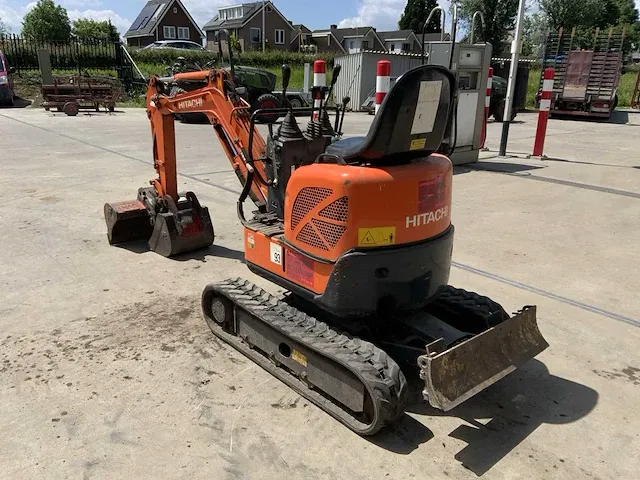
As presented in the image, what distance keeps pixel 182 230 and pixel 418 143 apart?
9.71 feet

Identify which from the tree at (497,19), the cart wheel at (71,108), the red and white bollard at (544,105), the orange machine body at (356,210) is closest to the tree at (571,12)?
the tree at (497,19)

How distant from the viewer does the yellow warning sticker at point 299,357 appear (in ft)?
10.6

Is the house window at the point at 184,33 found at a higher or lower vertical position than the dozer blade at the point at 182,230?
higher

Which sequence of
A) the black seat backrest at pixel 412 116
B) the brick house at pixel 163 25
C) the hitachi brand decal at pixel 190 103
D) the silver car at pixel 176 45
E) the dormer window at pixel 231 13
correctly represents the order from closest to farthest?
1. the black seat backrest at pixel 412 116
2. the hitachi brand decal at pixel 190 103
3. the silver car at pixel 176 45
4. the brick house at pixel 163 25
5. the dormer window at pixel 231 13

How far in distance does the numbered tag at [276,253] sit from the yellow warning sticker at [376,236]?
2.35 feet

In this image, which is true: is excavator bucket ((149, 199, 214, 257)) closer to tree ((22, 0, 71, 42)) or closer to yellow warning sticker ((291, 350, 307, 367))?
yellow warning sticker ((291, 350, 307, 367))

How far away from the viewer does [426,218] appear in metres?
3.17

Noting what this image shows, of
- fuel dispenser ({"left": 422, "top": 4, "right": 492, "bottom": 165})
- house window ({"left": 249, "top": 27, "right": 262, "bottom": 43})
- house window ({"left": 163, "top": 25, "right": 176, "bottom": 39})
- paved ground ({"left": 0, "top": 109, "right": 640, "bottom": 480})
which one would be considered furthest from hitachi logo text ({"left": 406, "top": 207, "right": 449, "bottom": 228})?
house window ({"left": 249, "top": 27, "right": 262, "bottom": 43})

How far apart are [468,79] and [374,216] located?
333 inches

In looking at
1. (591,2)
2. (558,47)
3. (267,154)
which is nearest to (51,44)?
(558,47)

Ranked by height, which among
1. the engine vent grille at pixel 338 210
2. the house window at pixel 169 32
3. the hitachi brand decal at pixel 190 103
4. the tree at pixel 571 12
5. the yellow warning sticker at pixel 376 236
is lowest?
the yellow warning sticker at pixel 376 236

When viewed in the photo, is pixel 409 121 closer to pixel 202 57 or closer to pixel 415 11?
pixel 202 57

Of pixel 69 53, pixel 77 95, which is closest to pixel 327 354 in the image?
pixel 77 95

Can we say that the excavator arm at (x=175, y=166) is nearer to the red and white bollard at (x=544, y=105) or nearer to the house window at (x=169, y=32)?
the red and white bollard at (x=544, y=105)
